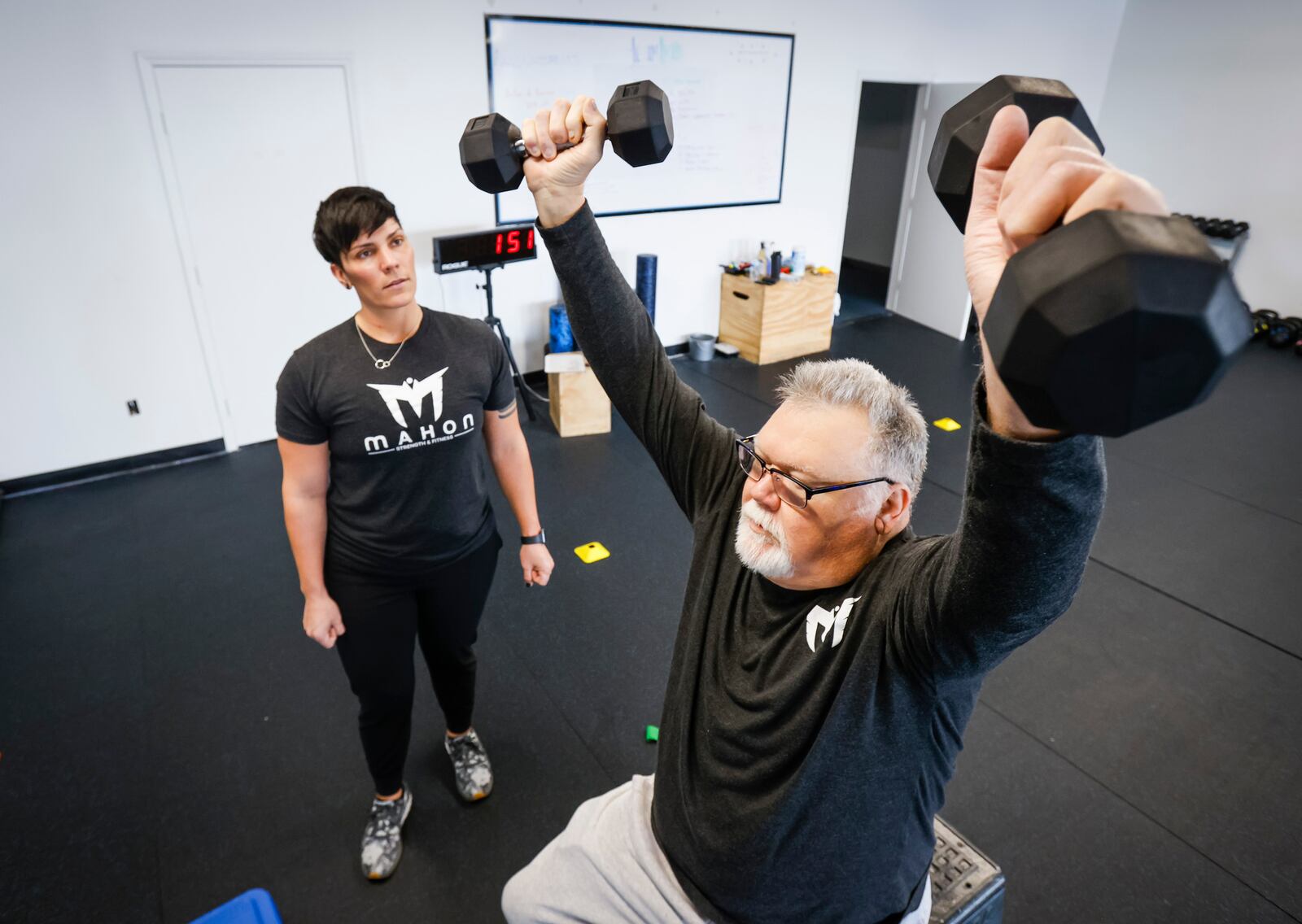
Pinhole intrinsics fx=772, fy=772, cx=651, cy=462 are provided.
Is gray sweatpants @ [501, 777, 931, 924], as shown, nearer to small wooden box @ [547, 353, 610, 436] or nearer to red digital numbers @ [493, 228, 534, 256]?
small wooden box @ [547, 353, 610, 436]

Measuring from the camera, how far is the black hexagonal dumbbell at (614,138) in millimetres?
924

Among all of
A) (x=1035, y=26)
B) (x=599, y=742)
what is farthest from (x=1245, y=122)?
(x=599, y=742)

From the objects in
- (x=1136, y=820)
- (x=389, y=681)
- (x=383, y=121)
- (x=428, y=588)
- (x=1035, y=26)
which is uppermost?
(x=1035, y=26)

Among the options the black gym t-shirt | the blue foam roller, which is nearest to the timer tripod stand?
the blue foam roller

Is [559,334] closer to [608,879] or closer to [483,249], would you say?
[483,249]

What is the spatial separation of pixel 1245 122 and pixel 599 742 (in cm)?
701

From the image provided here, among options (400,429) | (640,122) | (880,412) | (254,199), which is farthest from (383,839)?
(254,199)

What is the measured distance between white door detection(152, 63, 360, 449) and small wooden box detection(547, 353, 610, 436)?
1184 millimetres

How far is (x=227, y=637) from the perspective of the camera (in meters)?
2.60

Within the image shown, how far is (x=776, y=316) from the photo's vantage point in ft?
16.7

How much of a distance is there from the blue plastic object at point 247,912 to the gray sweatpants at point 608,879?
15.8 inches

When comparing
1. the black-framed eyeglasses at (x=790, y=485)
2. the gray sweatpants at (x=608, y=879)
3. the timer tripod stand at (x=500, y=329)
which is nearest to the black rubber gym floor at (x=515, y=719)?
the gray sweatpants at (x=608, y=879)

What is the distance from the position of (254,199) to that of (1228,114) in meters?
7.03

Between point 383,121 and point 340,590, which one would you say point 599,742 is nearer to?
point 340,590
